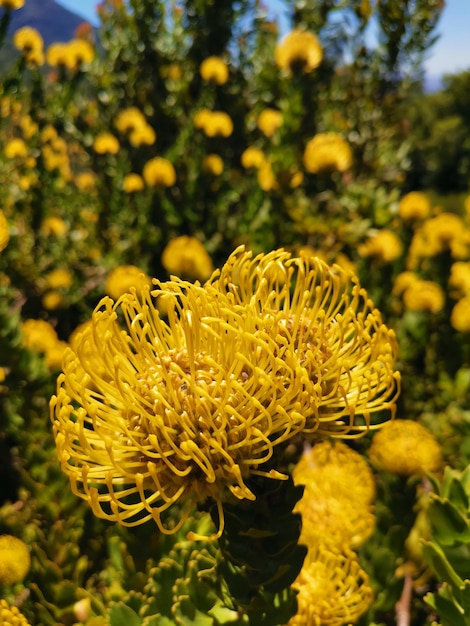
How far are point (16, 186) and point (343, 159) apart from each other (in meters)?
1.84

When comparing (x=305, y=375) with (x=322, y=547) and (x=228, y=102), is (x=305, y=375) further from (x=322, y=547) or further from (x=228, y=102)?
(x=228, y=102)

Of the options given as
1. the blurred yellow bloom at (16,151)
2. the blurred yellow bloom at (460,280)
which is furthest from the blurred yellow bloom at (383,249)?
the blurred yellow bloom at (16,151)

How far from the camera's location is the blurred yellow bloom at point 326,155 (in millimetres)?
2168

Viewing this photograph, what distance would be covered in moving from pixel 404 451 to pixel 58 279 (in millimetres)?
1892

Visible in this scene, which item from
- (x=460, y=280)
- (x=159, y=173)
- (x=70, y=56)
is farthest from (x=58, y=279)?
(x=460, y=280)

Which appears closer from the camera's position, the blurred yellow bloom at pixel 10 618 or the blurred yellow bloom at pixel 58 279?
the blurred yellow bloom at pixel 10 618

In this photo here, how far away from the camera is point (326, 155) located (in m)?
2.17

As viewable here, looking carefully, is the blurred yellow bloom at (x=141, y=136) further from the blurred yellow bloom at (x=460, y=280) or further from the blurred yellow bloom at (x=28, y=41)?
the blurred yellow bloom at (x=460, y=280)

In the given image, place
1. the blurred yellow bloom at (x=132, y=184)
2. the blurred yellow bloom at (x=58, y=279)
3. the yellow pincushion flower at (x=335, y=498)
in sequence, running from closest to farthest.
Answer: the yellow pincushion flower at (x=335, y=498) → the blurred yellow bloom at (x=58, y=279) → the blurred yellow bloom at (x=132, y=184)

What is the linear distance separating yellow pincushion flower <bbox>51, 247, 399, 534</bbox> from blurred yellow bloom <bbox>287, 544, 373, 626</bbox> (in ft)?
1.23

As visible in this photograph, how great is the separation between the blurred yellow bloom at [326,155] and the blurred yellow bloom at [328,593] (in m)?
1.53

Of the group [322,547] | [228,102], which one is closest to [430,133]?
[228,102]

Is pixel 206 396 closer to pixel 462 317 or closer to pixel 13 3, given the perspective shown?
pixel 462 317

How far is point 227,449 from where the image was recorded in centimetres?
66
